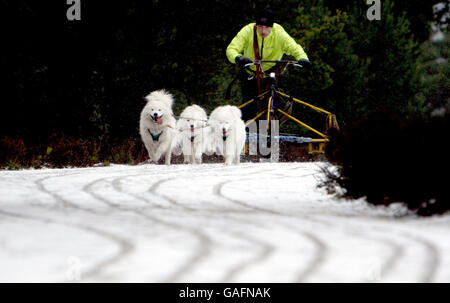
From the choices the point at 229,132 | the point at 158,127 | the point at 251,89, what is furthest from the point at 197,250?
the point at 158,127

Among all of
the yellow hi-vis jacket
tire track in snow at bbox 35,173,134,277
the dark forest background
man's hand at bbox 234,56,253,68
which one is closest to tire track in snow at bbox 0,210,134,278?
tire track in snow at bbox 35,173,134,277

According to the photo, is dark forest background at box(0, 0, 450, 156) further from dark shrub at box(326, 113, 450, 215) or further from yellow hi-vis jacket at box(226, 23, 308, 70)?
dark shrub at box(326, 113, 450, 215)

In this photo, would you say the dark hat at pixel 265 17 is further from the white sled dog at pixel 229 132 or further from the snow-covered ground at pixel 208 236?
the snow-covered ground at pixel 208 236

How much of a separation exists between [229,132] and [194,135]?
2.91 feet

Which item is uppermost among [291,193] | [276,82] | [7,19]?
[7,19]

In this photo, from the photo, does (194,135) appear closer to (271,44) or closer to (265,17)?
(271,44)

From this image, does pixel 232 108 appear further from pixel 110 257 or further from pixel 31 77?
pixel 110 257

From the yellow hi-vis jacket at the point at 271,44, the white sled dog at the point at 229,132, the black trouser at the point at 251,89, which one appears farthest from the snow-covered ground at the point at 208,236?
the white sled dog at the point at 229,132

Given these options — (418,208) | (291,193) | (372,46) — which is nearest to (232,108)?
(291,193)

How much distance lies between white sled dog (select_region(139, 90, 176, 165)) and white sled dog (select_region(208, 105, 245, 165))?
928 millimetres

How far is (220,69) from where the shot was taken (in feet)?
70.8

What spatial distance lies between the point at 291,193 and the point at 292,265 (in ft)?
13.6

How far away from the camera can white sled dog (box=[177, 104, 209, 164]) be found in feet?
50.2
